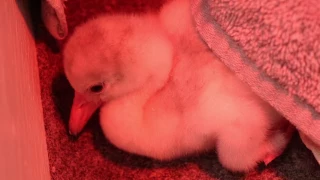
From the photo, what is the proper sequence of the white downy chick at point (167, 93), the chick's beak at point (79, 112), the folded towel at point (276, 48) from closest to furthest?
the folded towel at point (276, 48)
the white downy chick at point (167, 93)
the chick's beak at point (79, 112)

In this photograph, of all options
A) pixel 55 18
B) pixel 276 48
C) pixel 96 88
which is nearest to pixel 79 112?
pixel 96 88

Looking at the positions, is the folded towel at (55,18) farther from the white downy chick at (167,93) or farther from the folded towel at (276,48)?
the folded towel at (276,48)

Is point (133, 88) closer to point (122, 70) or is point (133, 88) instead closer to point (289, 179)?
point (122, 70)

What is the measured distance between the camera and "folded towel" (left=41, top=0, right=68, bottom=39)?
4.13 ft

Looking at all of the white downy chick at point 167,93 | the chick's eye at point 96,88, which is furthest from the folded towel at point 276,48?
the chick's eye at point 96,88

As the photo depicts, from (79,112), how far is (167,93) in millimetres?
273

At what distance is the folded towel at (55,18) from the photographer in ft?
4.13

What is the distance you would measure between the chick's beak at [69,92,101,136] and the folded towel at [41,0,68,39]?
0.61 feet

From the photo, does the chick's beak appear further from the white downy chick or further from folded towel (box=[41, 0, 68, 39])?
folded towel (box=[41, 0, 68, 39])

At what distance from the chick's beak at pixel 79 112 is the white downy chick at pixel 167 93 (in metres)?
0.02

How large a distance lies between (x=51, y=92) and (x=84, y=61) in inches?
12.5

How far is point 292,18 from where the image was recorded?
1.07 metres

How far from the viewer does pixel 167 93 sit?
1.23 meters

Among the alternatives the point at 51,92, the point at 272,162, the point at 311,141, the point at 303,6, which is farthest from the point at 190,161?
the point at 303,6
